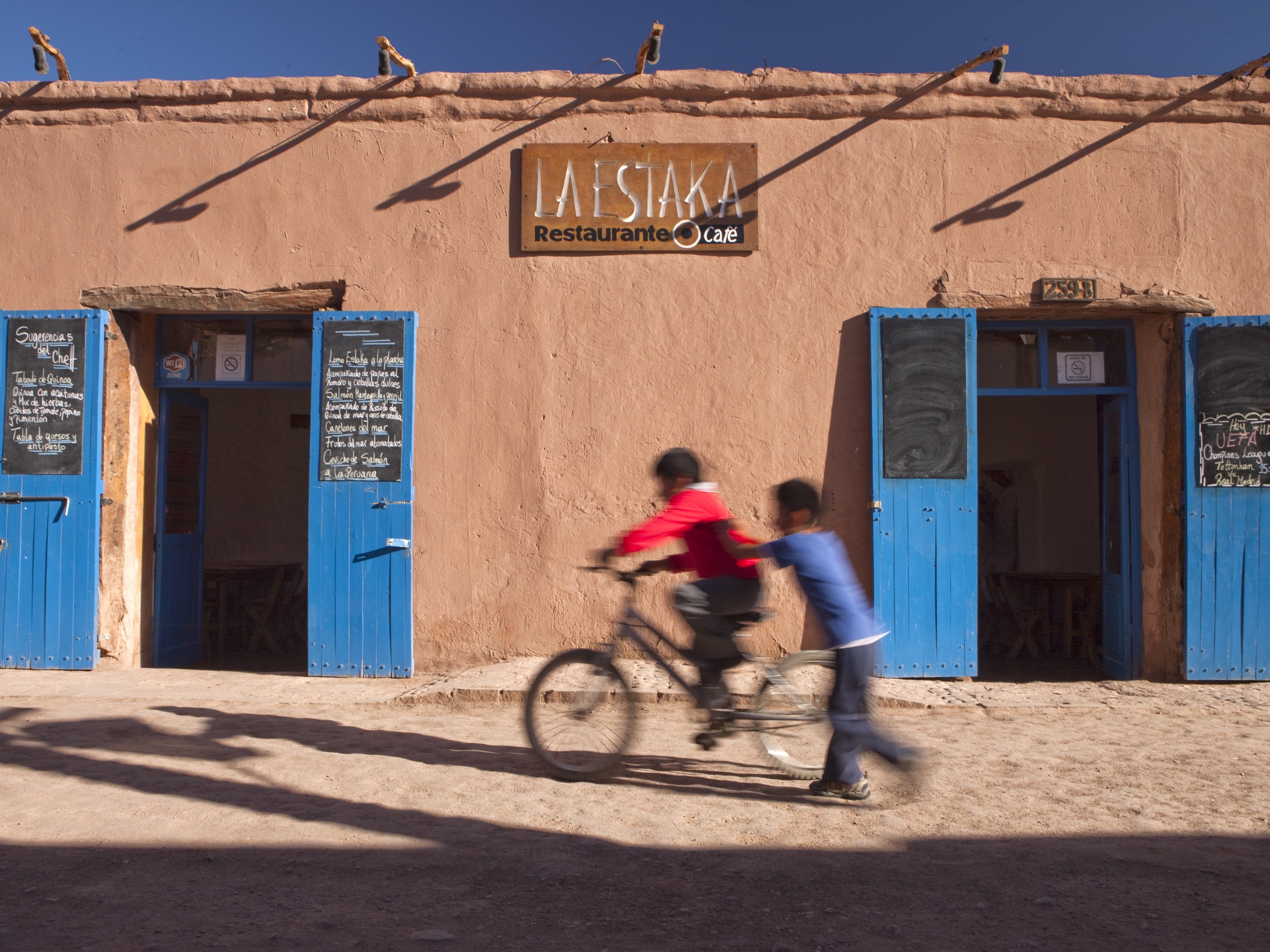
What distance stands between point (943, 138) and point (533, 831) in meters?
5.72

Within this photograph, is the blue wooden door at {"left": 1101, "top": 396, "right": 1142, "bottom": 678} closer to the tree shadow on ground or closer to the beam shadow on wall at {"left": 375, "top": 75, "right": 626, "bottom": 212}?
the tree shadow on ground

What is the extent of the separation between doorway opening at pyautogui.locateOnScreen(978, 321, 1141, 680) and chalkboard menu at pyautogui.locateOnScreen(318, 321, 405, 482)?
173 inches

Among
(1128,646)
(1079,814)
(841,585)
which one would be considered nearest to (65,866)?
(841,585)

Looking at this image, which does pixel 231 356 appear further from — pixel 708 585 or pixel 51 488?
pixel 708 585

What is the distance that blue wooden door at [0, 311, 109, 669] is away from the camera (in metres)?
6.75

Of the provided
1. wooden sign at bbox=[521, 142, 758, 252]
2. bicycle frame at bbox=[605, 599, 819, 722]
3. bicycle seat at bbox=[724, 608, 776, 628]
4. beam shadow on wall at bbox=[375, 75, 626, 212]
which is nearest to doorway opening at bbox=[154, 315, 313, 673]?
beam shadow on wall at bbox=[375, 75, 626, 212]

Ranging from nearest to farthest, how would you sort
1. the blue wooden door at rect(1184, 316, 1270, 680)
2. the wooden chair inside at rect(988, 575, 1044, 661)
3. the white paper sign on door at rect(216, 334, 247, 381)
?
the blue wooden door at rect(1184, 316, 1270, 680)
the white paper sign on door at rect(216, 334, 247, 381)
the wooden chair inside at rect(988, 575, 1044, 661)

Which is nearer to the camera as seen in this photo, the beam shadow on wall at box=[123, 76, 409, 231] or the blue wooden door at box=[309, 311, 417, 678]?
the blue wooden door at box=[309, 311, 417, 678]

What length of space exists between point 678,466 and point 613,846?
1582 mm

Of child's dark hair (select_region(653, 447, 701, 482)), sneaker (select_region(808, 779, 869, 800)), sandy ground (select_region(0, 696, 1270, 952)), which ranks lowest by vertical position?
sandy ground (select_region(0, 696, 1270, 952))

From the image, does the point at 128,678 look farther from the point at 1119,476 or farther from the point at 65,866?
the point at 1119,476

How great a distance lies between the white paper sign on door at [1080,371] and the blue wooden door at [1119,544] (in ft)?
0.83

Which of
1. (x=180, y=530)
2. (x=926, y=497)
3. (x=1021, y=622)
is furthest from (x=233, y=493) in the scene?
(x=1021, y=622)

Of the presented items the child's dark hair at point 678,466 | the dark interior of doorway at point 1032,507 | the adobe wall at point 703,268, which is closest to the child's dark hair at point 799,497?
the child's dark hair at point 678,466
